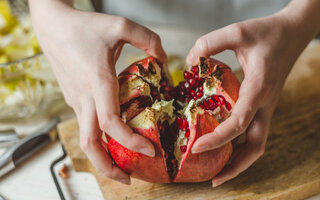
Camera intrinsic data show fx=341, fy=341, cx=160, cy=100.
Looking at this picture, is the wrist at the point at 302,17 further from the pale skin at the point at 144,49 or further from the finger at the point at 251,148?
the finger at the point at 251,148

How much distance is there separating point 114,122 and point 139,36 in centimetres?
24

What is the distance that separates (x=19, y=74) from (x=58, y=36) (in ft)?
1.71

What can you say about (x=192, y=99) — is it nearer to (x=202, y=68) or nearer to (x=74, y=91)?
(x=202, y=68)

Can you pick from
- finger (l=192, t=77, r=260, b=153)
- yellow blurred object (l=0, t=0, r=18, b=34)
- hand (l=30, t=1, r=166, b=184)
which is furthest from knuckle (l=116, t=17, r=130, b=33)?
yellow blurred object (l=0, t=0, r=18, b=34)

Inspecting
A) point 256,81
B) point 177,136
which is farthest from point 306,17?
point 177,136

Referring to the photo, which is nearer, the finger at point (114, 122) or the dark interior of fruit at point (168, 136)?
the finger at point (114, 122)

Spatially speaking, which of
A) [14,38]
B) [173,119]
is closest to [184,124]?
[173,119]

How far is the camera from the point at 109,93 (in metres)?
0.86

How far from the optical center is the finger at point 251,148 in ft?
3.30

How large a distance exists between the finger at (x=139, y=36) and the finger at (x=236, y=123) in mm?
272

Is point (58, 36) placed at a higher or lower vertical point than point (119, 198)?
higher

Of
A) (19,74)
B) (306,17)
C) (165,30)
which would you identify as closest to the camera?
(306,17)

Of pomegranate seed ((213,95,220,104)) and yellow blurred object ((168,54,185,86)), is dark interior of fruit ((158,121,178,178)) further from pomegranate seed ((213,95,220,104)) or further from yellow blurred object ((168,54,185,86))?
yellow blurred object ((168,54,185,86))

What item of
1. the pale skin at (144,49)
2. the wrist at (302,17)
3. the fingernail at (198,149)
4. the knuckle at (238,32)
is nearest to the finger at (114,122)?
the pale skin at (144,49)
